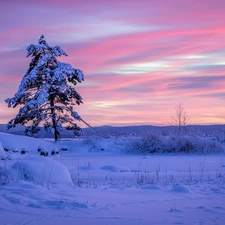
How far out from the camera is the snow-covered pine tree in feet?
87.2

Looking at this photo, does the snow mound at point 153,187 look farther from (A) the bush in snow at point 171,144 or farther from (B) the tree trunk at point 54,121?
(B) the tree trunk at point 54,121

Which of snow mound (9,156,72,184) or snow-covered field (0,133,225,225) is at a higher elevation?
snow mound (9,156,72,184)

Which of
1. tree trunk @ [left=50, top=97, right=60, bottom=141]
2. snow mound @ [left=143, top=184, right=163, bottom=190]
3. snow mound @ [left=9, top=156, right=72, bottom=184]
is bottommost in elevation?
snow mound @ [left=143, top=184, right=163, bottom=190]

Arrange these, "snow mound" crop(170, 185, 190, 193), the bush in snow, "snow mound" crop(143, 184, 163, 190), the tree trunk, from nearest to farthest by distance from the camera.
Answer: "snow mound" crop(170, 185, 190, 193), "snow mound" crop(143, 184, 163, 190), the bush in snow, the tree trunk

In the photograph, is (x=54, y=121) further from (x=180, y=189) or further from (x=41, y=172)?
(x=180, y=189)

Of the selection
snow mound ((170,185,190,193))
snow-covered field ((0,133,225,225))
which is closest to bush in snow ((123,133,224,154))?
→ snow-covered field ((0,133,225,225))

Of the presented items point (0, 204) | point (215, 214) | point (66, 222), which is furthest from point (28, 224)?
point (215, 214)

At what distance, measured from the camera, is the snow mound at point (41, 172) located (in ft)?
26.5

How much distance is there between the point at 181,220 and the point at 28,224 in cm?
177

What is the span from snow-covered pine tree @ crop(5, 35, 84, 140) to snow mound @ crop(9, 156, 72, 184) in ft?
58.5

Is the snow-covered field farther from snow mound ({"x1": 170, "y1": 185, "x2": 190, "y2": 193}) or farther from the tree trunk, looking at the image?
the tree trunk

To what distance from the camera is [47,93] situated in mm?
26391

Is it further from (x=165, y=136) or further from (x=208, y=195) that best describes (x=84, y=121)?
(x=208, y=195)

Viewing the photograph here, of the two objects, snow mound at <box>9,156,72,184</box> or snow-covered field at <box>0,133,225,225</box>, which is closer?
snow-covered field at <box>0,133,225,225</box>
